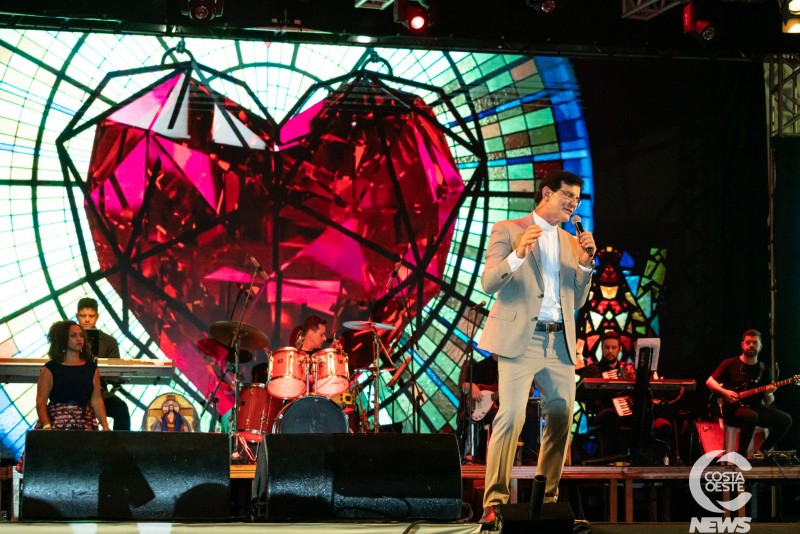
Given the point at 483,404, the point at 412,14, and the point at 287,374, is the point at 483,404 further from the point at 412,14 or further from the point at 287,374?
the point at 412,14

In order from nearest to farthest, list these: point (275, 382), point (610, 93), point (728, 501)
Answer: point (728, 501) < point (275, 382) < point (610, 93)

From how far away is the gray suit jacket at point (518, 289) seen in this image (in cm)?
475

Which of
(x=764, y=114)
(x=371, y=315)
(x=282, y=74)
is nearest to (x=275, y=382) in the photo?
(x=371, y=315)

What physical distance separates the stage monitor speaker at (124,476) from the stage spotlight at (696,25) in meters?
6.78

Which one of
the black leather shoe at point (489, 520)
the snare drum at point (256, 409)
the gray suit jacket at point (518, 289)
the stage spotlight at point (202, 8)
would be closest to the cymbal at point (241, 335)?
the snare drum at point (256, 409)

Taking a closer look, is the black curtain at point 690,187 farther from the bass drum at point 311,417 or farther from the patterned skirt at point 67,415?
the patterned skirt at point 67,415

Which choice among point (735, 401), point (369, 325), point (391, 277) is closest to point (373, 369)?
point (369, 325)

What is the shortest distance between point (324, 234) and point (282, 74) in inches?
65.6

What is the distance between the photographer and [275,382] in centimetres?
807

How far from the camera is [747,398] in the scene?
9070mm

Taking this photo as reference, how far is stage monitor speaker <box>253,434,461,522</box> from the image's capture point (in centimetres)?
396

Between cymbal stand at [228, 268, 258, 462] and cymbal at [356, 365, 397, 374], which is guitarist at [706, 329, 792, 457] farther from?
cymbal stand at [228, 268, 258, 462]

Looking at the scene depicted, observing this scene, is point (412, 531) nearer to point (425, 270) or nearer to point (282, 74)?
point (425, 270)

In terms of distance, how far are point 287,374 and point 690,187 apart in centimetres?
488
